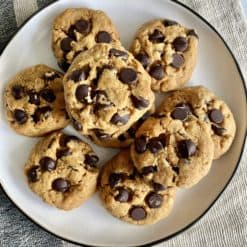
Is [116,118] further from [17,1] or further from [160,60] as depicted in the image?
[17,1]

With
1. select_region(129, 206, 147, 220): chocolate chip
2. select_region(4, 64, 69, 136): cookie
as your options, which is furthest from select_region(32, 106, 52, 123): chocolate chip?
select_region(129, 206, 147, 220): chocolate chip

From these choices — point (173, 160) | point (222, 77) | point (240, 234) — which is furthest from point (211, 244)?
point (222, 77)

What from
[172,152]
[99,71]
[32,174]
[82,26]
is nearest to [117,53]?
[99,71]

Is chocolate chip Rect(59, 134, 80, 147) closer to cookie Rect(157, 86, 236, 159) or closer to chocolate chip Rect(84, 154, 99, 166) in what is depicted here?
chocolate chip Rect(84, 154, 99, 166)

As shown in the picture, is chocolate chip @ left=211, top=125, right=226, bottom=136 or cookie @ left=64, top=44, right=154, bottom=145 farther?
chocolate chip @ left=211, top=125, right=226, bottom=136

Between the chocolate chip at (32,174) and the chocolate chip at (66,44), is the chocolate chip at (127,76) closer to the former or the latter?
the chocolate chip at (66,44)
